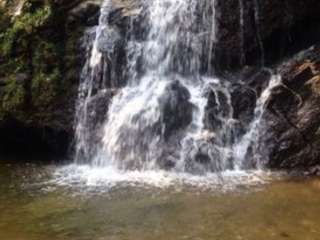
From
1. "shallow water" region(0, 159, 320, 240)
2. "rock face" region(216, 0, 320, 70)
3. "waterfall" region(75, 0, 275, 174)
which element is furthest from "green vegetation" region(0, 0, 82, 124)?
"rock face" region(216, 0, 320, 70)

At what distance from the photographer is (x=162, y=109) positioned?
10469mm

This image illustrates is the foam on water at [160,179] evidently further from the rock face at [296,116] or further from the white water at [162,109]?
the rock face at [296,116]

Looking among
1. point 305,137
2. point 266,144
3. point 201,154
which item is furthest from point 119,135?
point 305,137

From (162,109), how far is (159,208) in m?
2.83

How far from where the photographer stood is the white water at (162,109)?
9.90m

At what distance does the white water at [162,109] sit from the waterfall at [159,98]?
18mm

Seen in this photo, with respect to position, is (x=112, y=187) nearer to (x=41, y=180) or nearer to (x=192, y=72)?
(x=41, y=180)

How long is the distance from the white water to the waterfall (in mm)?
18

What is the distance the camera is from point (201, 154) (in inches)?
388

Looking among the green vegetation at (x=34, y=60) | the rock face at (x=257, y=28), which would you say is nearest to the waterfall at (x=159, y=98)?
the rock face at (x=257, y=28)

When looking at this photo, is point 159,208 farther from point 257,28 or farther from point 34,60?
point 34,60

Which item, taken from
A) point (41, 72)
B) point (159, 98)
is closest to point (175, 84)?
point (159, 98)

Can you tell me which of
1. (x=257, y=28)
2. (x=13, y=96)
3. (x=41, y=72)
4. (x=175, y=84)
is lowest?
(x=13, y=96)

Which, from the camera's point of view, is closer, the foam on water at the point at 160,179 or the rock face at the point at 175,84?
the foam on water at the point at 160,179
